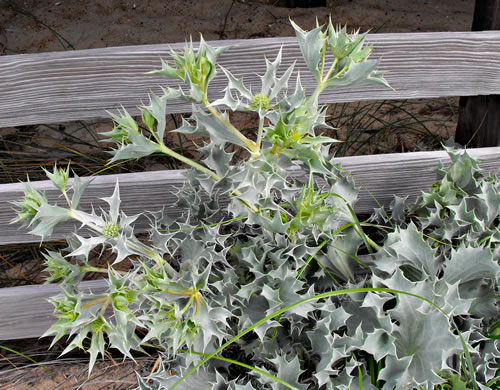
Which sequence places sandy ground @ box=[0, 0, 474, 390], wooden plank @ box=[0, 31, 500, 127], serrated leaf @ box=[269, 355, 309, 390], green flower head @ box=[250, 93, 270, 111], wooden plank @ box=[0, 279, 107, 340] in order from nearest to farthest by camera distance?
green flower head @ box=[250, 93, 270, 111]
serrated leaf @ box=[269, 355, 309, 390]
wooden plank @ box=[0, 31, 500, 127]
wooden plank @ box=[0, 279, 107, 340]
sandy ground @ box=[0, 0, 474, 390]

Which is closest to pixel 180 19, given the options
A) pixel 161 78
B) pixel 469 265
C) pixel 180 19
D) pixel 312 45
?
pixel 180 19

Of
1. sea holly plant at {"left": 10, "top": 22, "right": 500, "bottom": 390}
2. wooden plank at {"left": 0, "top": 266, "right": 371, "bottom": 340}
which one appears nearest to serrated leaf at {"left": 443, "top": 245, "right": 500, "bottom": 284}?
sea holly plant at {"left": 10, "top": 22, "right": 500, "bottom": 390}

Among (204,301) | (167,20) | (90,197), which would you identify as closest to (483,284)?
(204,301)

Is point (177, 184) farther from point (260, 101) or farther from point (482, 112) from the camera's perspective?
point (482, 112)

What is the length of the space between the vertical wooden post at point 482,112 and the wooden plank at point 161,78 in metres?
0.15

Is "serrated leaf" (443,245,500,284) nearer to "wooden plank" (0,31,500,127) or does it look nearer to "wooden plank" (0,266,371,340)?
"wooden plank" (0,31,500,127)

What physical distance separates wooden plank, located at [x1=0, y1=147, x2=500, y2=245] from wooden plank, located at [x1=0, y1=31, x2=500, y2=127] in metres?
0.21

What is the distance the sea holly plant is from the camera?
79 cm

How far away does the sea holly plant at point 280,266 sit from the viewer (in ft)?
2.59

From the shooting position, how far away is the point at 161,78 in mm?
1324

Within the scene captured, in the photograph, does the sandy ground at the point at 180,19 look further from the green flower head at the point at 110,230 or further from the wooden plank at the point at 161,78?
the green flower head at the point at 110,230

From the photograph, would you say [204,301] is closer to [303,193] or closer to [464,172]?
[303,193]

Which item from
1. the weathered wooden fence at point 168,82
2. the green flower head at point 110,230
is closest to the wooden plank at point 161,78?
the weathered wooden fence at point 168,82

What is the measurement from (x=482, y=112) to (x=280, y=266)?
1.10 metres
